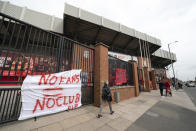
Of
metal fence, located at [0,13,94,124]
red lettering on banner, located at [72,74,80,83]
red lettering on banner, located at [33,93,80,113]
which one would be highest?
metal fence, located at [0,13,94,124]

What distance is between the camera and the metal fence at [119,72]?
6551 mm

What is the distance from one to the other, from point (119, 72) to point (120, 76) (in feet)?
1.28

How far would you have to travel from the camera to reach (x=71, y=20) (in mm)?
10859

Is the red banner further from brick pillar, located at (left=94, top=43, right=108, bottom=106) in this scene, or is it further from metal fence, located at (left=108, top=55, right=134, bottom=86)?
brick pillar, located at (left=94, top=43, right=108, bottom=106)

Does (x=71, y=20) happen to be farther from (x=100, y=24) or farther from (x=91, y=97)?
→ (x=91, y=97)

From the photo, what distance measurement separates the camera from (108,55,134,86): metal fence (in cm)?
655

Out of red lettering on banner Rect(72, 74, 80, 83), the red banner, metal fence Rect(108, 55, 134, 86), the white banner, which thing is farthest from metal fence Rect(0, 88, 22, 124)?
the red banner

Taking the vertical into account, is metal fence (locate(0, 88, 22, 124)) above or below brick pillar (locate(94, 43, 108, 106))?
below

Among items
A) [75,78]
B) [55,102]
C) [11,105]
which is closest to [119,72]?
[75,78]

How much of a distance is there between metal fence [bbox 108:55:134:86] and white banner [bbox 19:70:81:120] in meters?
3.20

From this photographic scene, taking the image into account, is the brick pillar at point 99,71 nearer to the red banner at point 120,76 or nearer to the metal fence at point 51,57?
the metal fence at point 51,57

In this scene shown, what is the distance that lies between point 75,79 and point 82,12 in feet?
35.4

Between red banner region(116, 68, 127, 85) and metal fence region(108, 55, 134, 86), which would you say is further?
red banner region(116, 68, 127, 85)

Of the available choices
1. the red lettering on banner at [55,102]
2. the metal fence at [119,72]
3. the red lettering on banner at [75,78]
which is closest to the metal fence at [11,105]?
the red lettering on banner at [55,102]
